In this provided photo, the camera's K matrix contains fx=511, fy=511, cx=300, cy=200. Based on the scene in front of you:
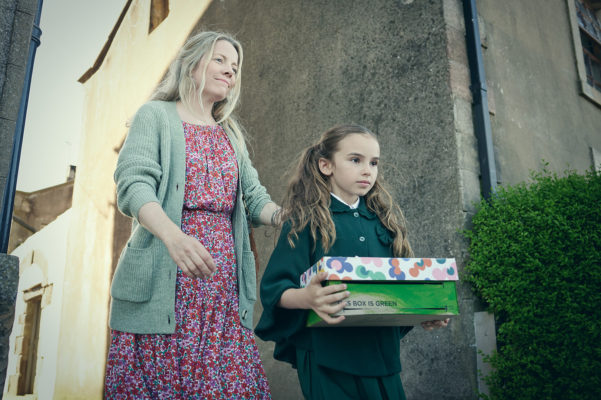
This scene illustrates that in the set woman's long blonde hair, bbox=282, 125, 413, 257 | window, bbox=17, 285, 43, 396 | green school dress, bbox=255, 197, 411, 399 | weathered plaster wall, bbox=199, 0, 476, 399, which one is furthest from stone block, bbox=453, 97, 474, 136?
window, bbox=17, 285, 43, 396

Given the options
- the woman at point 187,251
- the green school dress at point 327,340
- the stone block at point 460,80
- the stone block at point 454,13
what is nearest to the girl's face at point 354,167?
the green school dress at point 327,340

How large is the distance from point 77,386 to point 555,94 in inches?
375

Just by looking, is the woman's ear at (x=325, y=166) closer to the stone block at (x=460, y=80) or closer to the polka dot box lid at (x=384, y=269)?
the polka dot box lid at (x=384, y=269)

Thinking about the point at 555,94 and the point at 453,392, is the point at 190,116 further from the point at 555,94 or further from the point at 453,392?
the point at 555,94

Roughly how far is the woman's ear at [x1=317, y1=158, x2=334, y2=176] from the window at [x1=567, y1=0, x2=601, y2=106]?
19.4 feet

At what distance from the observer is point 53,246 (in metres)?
12.7

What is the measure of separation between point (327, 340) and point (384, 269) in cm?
47

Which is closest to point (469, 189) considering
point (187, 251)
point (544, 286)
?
point (544, 286)

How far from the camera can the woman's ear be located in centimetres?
230

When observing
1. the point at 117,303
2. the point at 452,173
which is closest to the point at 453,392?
the point at 452,173

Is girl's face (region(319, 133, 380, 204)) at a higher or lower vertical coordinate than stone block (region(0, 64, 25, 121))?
lower

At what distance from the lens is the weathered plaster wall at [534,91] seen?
475cm

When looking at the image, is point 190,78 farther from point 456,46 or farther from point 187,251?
point 456,46

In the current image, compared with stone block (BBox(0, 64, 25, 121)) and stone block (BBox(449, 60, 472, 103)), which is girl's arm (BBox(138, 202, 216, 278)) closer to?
stone block (BBox(0, 64, 25, 121))
